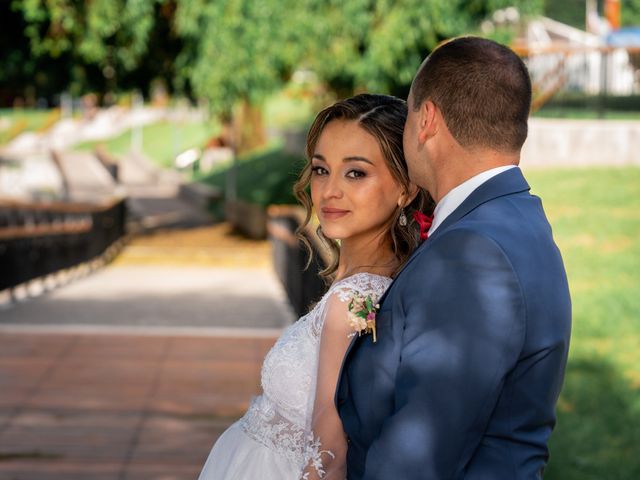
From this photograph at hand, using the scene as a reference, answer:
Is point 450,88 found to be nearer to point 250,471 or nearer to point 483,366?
point 483,366

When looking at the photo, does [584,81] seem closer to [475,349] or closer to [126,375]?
[126,375]

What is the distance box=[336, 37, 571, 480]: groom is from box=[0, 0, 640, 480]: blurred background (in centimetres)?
148

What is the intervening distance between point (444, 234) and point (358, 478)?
0.52m

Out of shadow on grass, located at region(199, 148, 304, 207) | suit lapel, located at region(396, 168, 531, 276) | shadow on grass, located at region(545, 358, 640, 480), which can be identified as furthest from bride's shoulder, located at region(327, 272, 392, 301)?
shadow on grass, located at region(199, 148, 304, 207)

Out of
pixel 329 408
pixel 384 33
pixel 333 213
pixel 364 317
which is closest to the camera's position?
pixel 364 317

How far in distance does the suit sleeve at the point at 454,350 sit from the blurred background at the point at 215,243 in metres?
1.67

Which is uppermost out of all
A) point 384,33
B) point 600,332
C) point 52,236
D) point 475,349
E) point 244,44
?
point 475,349

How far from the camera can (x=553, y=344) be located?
187 cm

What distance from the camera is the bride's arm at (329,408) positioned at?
222cm

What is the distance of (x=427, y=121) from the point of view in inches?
78.3

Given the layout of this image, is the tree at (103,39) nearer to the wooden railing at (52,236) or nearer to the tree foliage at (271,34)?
the tree foliage at (271,34)

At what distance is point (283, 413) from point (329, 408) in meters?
0.38

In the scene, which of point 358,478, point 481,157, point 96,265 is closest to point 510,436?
point 358,478

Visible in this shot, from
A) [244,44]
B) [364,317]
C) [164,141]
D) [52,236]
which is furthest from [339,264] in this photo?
[164,141]
